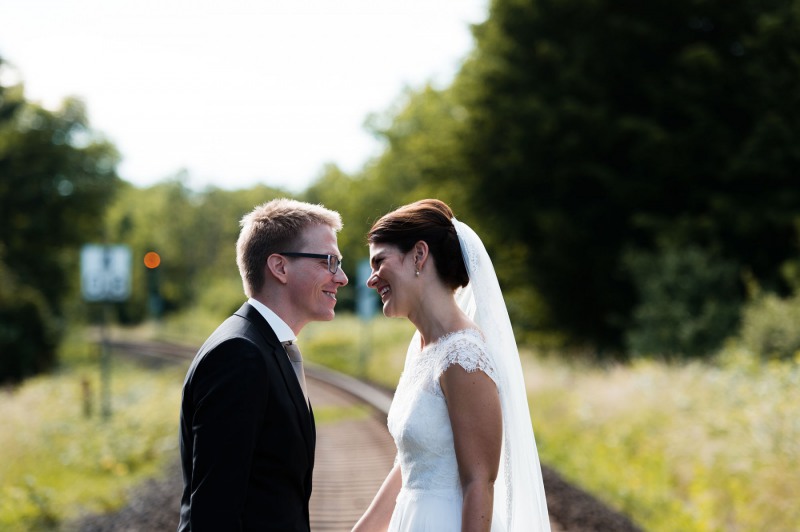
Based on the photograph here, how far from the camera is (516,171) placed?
22.6m

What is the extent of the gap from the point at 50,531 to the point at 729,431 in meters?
7.45

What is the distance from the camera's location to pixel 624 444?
440 inches

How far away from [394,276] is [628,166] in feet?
68.2

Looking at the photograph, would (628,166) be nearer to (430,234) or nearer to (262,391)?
(430,234)

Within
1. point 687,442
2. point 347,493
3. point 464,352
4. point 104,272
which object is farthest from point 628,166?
point 464,352

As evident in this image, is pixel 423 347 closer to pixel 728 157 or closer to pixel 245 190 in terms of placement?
pixel 728 157

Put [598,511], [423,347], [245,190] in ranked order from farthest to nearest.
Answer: [245,190]
[598,511]
[423,347]

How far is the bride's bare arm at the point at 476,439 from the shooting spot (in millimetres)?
2688

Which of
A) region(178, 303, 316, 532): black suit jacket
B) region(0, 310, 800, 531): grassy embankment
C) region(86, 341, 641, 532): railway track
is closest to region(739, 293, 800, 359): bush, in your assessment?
region(0, 310, 800, 531): grassy embankment

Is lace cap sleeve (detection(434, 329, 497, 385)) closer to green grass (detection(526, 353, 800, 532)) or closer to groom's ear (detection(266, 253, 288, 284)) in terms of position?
groom's ear (detection(266, 253, 288, 284))

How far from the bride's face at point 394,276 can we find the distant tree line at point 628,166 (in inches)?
637

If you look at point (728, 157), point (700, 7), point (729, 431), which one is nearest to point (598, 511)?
point (729, 431)

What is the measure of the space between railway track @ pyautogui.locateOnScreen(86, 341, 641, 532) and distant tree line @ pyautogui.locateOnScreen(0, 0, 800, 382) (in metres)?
8.64

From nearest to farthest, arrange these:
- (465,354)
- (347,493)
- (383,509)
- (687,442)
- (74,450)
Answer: (465,354) < (383,509) < (347,493) < (687,442) < (74,450)
